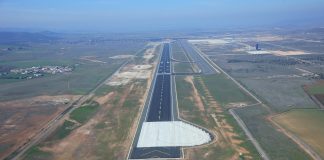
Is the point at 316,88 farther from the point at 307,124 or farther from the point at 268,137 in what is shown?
the point at 268,137

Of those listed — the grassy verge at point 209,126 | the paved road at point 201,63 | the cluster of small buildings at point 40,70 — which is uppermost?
the paved road at point 201,63

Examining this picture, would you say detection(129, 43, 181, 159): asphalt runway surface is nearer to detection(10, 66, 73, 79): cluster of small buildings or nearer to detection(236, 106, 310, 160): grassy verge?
detection(236, 106, 310, 160): grassy verge

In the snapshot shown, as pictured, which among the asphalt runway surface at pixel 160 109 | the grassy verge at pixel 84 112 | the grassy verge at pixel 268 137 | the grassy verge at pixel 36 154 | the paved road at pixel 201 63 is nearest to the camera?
the grassy verge at pixel 268 137

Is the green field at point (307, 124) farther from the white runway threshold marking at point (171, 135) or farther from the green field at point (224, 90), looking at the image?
the white runway threshold marking at point (171, 135)

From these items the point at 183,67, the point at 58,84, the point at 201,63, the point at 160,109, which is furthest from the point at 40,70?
the point at 160,109

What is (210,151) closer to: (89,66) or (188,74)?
(188,74)

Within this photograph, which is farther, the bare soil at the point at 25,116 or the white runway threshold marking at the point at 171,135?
the bare soil at the point at 25,116

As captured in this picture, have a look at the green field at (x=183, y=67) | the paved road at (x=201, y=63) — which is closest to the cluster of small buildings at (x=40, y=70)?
the green field at (x=183, y=67)
